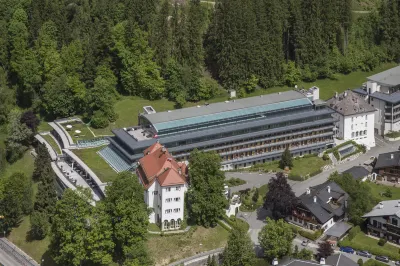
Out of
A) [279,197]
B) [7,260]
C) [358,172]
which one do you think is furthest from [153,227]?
[358,172]

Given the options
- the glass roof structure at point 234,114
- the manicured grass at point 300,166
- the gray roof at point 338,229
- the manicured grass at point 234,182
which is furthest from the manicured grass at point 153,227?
the manicured grass at point 300,166

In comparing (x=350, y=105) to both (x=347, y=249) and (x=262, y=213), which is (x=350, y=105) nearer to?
(x=262, y=213)

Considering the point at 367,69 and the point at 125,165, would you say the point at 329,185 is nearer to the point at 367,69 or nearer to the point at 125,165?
the point at 125,165

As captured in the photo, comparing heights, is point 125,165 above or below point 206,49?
below

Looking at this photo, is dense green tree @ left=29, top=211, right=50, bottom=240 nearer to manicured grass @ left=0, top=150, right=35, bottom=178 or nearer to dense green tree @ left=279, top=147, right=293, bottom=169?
manicured grass @ left=0, top=150, right=35, bottom=178

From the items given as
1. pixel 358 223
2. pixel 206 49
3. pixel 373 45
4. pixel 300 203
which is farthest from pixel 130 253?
pixel 373 45

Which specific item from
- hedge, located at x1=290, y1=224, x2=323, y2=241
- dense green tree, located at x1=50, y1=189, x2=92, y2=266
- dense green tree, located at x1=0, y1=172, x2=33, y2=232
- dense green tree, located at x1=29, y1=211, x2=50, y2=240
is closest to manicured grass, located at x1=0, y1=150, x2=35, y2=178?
dense green tree, located at x1=0, y1=172, x2=33, y2=232

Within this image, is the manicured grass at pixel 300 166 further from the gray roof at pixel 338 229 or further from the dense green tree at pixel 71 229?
the dense green tree at pixel 71 229
